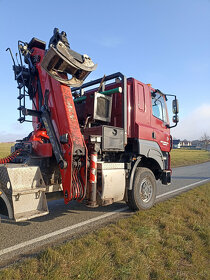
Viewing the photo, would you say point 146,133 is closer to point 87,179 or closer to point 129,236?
point 87,179

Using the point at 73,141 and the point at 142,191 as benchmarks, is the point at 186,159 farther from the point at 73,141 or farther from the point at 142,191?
the point at 73,141

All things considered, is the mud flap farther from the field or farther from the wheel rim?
the wheel rim

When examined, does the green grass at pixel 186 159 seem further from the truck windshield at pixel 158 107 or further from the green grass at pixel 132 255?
the green grass at pixel 132 255

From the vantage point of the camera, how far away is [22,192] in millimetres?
3135

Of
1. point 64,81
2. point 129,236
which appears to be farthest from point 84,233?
point 64,81

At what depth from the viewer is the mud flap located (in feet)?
10.00

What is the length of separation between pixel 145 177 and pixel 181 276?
2.76m

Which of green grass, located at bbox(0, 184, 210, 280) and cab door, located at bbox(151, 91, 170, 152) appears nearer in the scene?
green grass, located at bbox(0, 184, 210, 280)

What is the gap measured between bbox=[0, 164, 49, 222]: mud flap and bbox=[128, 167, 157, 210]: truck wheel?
2.08 metres

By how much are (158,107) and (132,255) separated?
4082 millimetres

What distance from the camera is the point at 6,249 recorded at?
3061 millimetres

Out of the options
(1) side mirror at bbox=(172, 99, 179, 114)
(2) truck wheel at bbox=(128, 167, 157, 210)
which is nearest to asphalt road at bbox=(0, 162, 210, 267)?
(2) truck wheel at bbox=(128, 167, 157, 210)

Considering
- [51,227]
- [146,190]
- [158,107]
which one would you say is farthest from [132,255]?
[158,107]

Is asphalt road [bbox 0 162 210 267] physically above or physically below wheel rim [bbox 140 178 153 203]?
below
